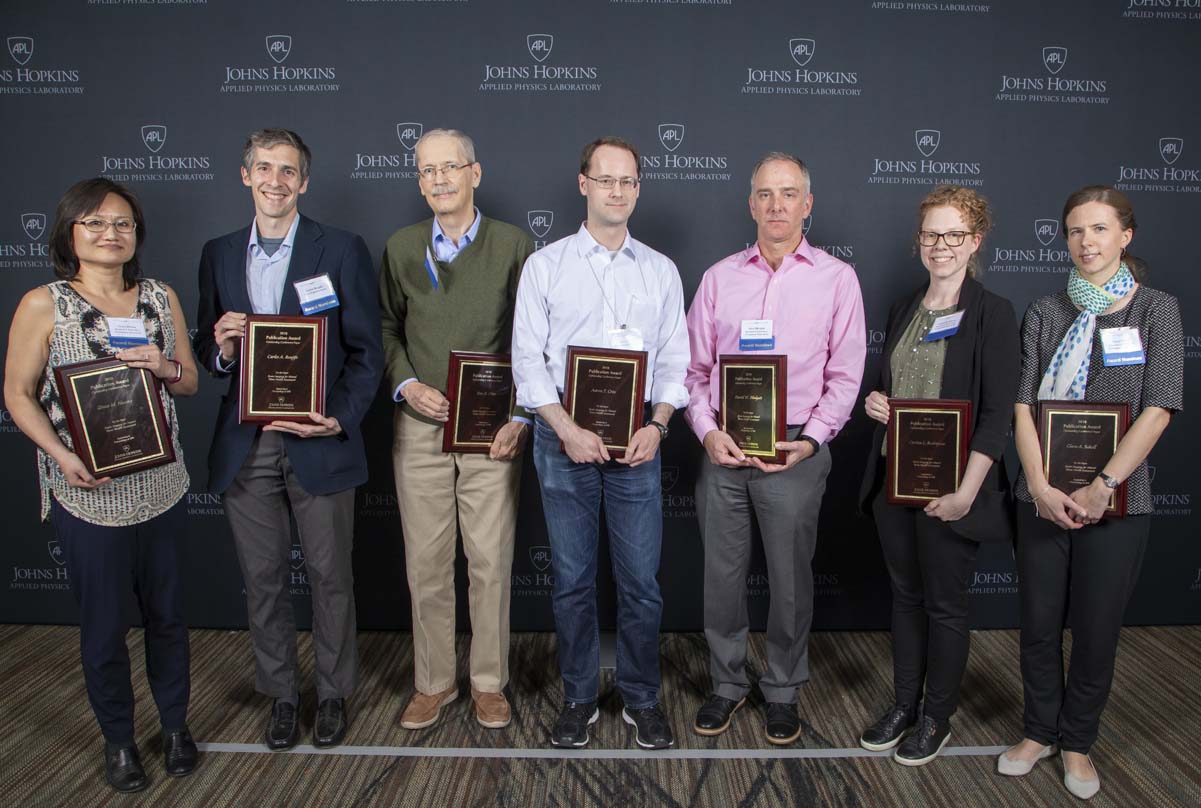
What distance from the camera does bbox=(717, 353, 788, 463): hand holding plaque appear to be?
2.42 m

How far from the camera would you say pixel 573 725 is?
2562 millimetres

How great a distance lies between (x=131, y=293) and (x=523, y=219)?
154 cm

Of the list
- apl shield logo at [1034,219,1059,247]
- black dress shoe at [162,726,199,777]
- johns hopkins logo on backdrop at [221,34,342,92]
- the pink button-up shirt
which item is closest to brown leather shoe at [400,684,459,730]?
black dress shoe at [162,726,199,777]

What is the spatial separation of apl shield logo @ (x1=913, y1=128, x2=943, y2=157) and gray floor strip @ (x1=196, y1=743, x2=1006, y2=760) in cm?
237

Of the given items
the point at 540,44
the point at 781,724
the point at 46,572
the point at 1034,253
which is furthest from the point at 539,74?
the point at 46,572

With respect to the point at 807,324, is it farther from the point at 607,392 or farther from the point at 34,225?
the point at 34,225

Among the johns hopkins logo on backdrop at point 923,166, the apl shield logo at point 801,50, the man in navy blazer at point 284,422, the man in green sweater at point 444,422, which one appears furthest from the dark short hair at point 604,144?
the johns hopkins logo on backdrop at point 923,166

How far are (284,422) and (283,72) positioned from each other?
1734mm

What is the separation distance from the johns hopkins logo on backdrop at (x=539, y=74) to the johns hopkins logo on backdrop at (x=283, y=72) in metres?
0.67

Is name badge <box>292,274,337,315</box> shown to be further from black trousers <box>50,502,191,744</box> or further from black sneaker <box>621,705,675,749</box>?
black sneaker <box>621,705,675,749</box>

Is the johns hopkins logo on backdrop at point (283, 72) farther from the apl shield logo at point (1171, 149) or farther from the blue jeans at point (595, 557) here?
the apl shield logo at point (1171, 149)

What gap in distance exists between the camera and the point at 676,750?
2.54 meters

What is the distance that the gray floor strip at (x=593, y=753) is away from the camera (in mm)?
2510

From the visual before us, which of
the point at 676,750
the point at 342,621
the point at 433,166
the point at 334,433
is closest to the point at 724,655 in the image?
the point at 676,750
